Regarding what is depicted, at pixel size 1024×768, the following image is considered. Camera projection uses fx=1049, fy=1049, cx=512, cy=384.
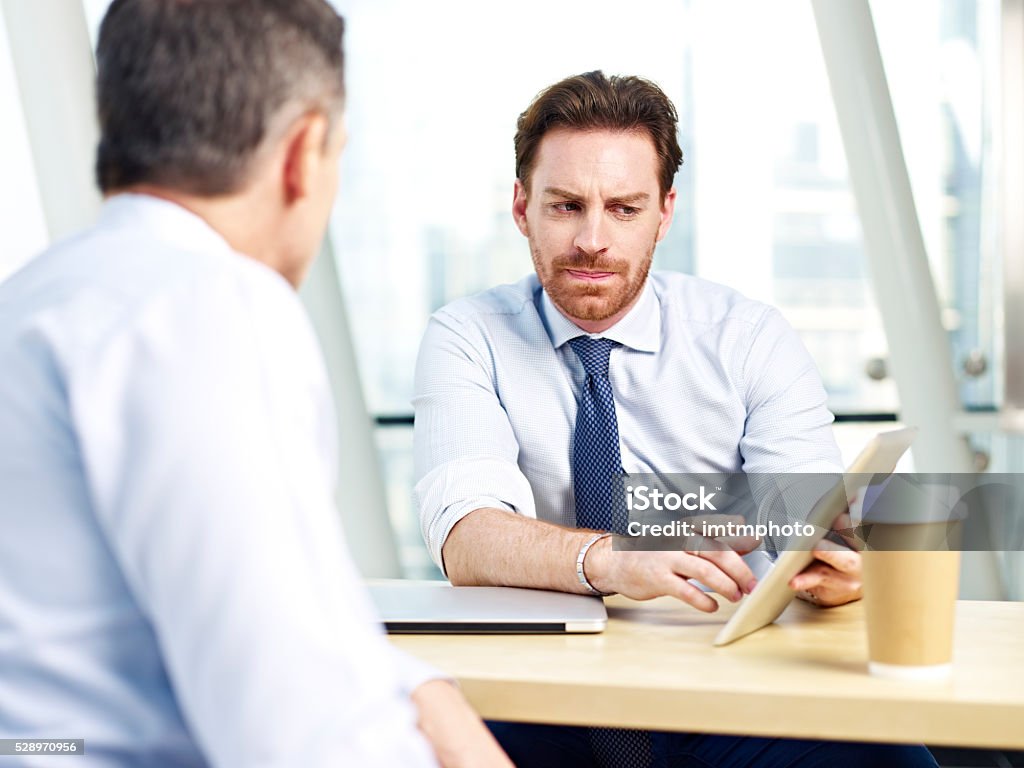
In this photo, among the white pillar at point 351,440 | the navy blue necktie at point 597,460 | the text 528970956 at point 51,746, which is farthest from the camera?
the white pillar at point 351,440

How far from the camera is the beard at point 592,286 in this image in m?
2.03

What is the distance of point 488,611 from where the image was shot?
1.30m

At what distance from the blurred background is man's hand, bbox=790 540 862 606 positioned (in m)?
1.63

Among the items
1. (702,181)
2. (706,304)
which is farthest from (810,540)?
(702,181)

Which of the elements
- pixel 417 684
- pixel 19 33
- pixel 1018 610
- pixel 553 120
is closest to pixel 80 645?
pixel 417 684

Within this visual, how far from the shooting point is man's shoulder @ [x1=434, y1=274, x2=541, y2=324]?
207cm

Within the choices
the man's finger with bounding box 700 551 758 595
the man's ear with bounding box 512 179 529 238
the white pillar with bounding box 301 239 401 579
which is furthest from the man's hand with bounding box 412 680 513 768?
the white pillar with bounding box 301 239 401 579

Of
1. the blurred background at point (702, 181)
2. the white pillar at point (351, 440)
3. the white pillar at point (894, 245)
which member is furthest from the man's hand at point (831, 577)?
the white pillar at point (351, 440)

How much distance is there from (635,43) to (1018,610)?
96.8 inches

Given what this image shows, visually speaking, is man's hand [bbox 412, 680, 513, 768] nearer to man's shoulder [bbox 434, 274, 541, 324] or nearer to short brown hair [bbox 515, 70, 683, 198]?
man's shoulder [bbox 434, 274, 541, 324]

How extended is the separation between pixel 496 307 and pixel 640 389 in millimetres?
333

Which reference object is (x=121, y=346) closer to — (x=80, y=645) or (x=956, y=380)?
(x=80, y=645)

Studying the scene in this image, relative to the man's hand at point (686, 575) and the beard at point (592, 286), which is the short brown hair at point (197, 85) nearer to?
the man's hand at point (686, 575)

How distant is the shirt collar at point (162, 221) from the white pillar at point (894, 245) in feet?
8.46
